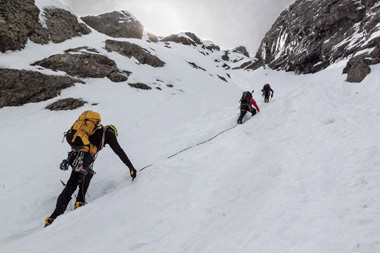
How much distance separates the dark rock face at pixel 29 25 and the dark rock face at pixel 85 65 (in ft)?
7.19

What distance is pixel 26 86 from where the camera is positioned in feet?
40.7

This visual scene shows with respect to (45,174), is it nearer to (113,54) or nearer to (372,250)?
(372,250)

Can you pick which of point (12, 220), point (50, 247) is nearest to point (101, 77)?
point (12, 220)

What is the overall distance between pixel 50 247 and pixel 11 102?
11882 mm

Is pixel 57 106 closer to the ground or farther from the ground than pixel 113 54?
closer to the ground

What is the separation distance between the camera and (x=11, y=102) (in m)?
11.4

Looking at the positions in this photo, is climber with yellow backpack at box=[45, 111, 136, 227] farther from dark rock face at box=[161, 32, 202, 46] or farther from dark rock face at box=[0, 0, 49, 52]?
dark rock face at box=[161, 32, 202, 46]

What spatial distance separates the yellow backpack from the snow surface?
1.44m

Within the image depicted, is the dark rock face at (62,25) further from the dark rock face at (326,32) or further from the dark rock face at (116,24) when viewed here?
the dark rock face at (326,32)

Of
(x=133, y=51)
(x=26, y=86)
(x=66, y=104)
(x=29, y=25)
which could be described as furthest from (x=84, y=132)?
(x=133, y=51)

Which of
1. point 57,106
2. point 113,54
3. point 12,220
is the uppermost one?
point 113,54

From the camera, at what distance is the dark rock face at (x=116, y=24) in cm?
3552

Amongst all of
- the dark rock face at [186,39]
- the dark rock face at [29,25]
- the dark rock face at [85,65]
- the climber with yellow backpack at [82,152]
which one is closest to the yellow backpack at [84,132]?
the climber with yellow backpack at [82,152]

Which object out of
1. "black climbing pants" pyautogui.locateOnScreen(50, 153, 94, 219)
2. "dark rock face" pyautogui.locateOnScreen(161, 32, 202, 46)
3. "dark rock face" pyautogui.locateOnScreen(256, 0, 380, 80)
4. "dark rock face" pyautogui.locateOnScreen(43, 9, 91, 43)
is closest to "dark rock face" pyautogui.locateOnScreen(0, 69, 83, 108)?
"dark rock face" pyautogui.locateOnScreen(43, 9, 91, 43)
